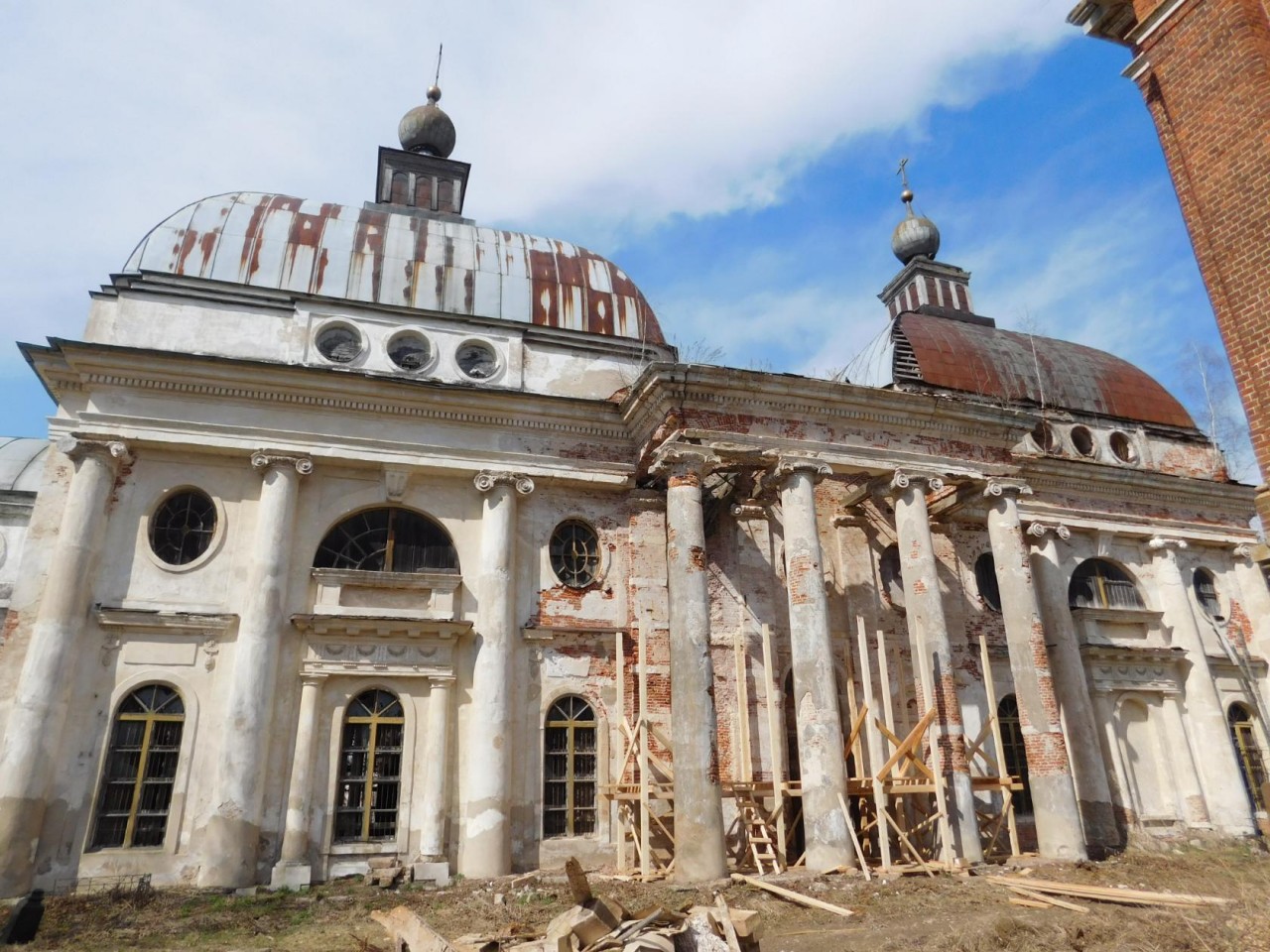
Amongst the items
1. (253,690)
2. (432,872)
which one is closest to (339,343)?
(253,690)

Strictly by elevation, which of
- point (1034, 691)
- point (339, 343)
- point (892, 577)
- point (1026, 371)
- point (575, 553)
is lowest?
point (1034, 691)

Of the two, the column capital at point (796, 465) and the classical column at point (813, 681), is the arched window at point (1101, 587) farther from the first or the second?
the classical column at point (813, 681)

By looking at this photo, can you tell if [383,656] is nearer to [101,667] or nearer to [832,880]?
[101,667]

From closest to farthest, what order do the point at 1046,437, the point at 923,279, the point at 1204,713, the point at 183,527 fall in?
the point at 183,527, the point at 1204,713, the point at 1046,437, the point at 923,279

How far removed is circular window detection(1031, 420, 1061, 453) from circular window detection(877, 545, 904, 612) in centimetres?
553

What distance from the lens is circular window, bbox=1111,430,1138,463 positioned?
2073 cm

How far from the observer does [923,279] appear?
88.5 feet

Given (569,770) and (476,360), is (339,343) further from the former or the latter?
(569,770)

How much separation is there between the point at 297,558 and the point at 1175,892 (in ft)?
42.6

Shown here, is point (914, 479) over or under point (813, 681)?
over

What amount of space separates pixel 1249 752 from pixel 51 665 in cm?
2260

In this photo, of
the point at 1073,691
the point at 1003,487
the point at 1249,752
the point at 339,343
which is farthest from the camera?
the point at 1249,752

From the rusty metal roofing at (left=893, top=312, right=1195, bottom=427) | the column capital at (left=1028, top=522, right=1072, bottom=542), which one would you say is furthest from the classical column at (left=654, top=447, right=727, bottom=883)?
the column capital at (left=1028, top=522, right=1072, bottom=542)

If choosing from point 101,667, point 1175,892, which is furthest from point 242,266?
point 1175,892
